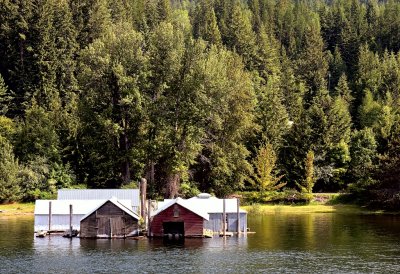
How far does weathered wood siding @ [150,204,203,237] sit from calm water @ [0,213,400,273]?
202cm

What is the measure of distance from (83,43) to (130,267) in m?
96.2

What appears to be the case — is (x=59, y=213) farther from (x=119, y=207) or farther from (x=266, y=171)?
(x=266, y=171)

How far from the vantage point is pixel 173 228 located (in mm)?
72500

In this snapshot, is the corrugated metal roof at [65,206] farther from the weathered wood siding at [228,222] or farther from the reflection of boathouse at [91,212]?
the weathered wood siding at [228,222]

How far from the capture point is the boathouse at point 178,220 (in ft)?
231

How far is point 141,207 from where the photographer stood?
76.9 metres

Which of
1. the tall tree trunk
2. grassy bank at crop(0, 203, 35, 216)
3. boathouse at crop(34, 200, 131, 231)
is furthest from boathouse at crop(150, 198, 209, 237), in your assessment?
the tall tree trunk

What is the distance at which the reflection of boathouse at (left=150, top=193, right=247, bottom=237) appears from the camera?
70.7 m

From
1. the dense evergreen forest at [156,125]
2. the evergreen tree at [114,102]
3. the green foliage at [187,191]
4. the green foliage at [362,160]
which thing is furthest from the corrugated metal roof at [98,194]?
the green foliage at [362,160]

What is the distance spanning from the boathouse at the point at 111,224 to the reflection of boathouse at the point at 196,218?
2.10 metres

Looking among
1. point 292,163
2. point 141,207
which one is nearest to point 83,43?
point 292,163

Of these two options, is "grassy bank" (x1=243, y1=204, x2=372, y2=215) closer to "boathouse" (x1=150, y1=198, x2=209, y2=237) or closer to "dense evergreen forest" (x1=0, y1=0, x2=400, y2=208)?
"dense evergreen forest" (x1=0, y1=0, x2=400, y2=208)

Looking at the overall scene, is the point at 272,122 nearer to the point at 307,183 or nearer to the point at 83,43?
the point at 307,183

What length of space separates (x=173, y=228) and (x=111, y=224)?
612 cm
